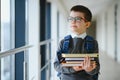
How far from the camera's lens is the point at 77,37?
1.27 meters

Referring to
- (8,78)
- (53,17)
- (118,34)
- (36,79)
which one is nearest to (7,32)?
(8,78)

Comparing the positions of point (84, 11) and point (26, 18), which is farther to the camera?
point (26, 18)

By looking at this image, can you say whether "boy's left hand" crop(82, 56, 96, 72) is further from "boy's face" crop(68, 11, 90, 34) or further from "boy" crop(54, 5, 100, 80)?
"boy's face" crop(68, 11, 90, 34)

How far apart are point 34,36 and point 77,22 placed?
178 centimetres

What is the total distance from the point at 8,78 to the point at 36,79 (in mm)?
663

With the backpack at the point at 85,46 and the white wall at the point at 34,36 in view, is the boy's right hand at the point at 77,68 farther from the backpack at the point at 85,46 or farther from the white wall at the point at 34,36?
the white wall at the point at 34,36

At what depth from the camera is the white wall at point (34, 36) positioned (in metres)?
3.00

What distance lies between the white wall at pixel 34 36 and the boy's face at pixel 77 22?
1.75m

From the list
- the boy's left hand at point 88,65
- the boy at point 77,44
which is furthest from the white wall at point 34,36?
the boy's left hand at point 88,65

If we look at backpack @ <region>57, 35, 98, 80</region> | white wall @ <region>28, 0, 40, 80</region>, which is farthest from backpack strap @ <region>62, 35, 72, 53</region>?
white wall @ <region>28, 0, 40, 80</region>

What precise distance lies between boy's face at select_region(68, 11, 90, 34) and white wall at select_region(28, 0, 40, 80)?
69.1 inches

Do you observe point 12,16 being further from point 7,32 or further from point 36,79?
point 36,79

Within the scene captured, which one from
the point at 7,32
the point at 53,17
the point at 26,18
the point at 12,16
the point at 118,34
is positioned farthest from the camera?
the point at 118,34

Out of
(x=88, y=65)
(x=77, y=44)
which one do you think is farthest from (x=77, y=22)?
(x=88, y=65)
